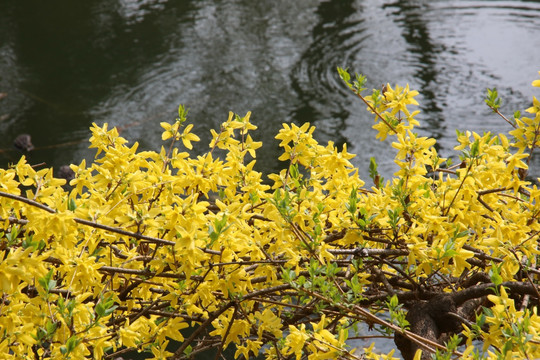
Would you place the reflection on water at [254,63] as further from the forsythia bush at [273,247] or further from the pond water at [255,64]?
the forsythia bush at [273,247]

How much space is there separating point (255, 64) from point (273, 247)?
4969 millimetres

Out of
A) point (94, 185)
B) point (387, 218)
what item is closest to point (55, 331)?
point (94, 185)

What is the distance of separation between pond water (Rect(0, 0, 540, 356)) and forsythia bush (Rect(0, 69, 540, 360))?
2.82 metres

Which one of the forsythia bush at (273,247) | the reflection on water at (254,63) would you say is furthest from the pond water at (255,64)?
the forsythia bush at (273,247)

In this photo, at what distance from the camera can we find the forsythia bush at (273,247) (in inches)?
63.8

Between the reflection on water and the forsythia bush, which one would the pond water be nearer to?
the reflection on water

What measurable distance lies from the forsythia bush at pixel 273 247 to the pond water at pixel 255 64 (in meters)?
2.82

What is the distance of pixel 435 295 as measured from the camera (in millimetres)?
2201

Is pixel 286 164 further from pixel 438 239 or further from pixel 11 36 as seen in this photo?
pixel 11 36

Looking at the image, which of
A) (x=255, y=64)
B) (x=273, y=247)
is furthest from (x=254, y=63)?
(x=273, y=247)

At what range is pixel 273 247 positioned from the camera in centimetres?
188

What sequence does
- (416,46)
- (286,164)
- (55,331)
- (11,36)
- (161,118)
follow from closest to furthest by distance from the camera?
(55,331)
(286,164)
(161,118)
(416,46)
(11,36)

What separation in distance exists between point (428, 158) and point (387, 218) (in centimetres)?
34

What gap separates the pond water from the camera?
5.58 metres
